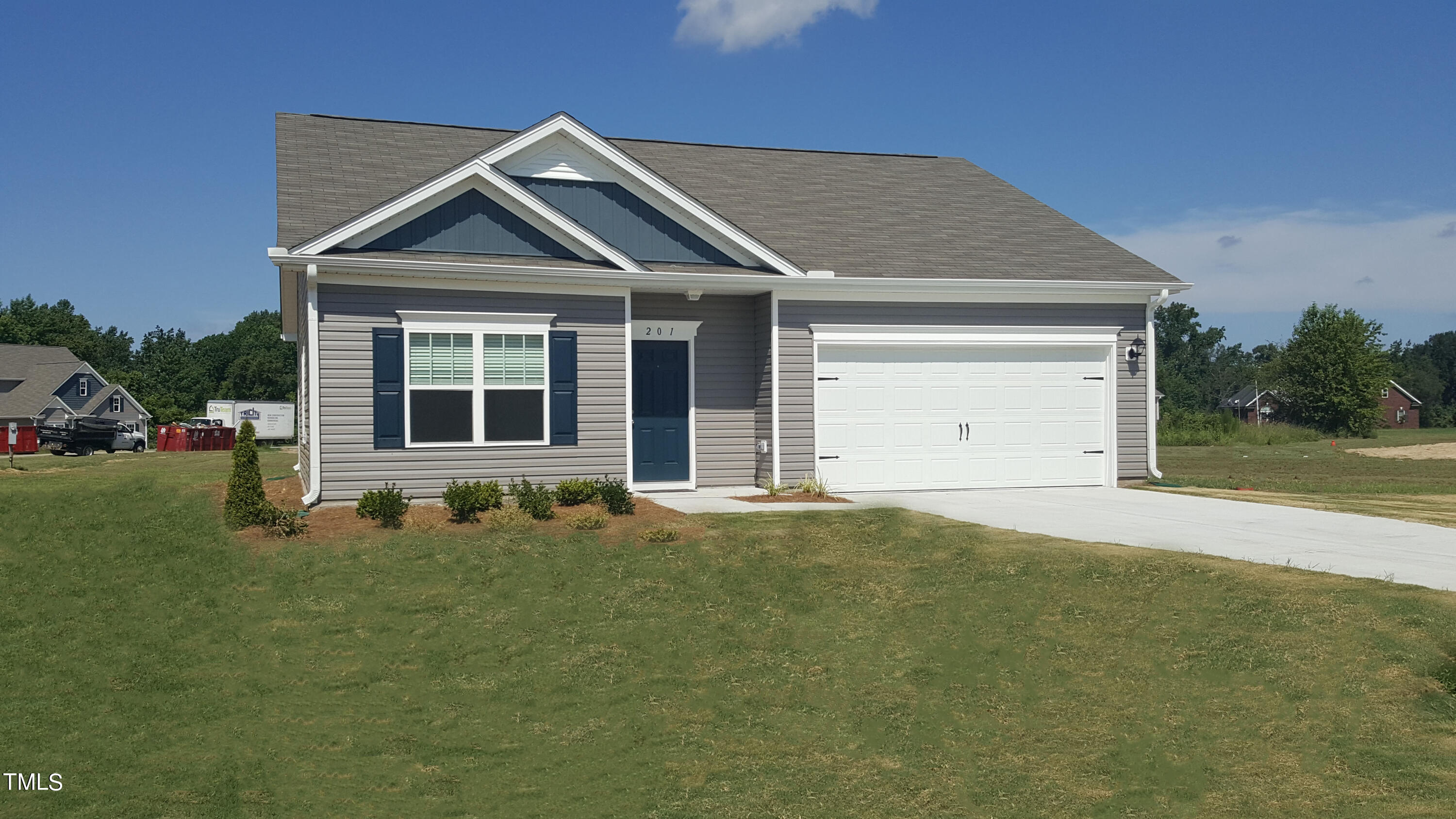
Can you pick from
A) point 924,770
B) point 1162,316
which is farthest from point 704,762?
point 1162,316

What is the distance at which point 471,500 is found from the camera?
1252 cm

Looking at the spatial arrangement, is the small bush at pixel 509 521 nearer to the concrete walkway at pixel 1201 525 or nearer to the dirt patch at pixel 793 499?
the concrete walkway at pixel 1201 525

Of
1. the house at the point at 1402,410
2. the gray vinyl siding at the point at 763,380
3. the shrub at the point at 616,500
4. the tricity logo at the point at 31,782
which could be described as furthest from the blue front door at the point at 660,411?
the house at the point at 1402,410

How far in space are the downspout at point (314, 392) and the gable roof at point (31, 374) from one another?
5430cm

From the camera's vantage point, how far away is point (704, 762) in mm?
5945

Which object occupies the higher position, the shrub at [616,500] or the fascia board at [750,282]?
the fascia board at [750,282]

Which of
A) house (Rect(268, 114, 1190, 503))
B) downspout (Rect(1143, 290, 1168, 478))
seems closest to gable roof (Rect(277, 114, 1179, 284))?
house (Rect(268, 114, 1190, 503))

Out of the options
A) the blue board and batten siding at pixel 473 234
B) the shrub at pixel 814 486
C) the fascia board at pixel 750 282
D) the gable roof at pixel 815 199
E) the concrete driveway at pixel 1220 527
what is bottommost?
the concrete driveway at pixel 1220 527

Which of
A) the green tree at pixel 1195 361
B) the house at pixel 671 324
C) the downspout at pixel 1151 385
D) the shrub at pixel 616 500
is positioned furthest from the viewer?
the green tree at pixel 1195 361

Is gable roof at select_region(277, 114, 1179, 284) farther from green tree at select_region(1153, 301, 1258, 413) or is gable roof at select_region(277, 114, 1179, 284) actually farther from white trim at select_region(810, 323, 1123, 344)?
green tree at select_region(1153, 301, 1258, 413)

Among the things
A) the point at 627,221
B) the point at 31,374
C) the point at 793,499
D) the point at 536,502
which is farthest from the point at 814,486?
the point at 31,374

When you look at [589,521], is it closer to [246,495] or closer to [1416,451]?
[246,495]

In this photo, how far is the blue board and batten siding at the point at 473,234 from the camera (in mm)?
14062

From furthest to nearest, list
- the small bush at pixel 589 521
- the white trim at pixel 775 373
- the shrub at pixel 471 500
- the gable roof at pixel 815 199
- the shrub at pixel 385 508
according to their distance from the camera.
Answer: the gable roof at pixel 815 199, the white trim at pixel 775 373, the shrub at pixel 471 500, the shrub at pixel 385 508, the small bush at pixel 589 521
